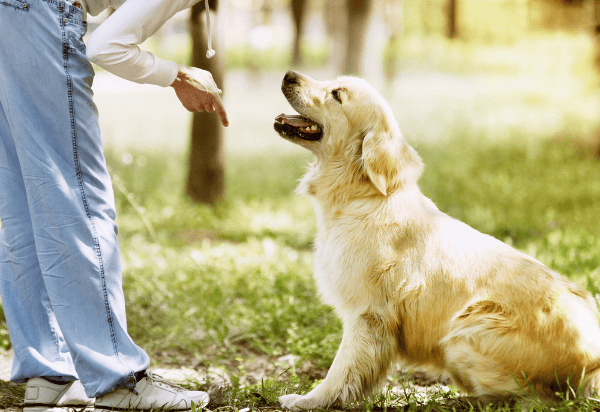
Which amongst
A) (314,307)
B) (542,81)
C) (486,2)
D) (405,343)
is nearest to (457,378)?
(405,343)

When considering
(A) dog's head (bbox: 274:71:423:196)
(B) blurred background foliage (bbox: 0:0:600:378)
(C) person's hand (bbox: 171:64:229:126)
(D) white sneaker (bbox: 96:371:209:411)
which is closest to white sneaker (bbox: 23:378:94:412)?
(D) white sneaker (bbox: 96:371:209:411)

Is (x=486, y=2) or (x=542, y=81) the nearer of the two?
(x=542, y=81)

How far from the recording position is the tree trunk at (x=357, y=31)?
11.6 m

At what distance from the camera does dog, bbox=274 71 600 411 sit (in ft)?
7.98

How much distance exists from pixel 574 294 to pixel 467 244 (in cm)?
52

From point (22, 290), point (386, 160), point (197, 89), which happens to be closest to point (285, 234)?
point (386, 160)

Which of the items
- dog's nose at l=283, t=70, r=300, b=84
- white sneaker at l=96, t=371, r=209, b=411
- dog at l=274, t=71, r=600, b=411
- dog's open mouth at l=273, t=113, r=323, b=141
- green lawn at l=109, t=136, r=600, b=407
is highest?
dog's nose at l=283, t=70, r=300, b=84

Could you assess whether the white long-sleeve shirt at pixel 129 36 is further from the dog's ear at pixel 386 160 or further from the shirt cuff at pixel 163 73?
the dog's ear at pixel 386 160

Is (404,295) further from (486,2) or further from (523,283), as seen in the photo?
(486,2)

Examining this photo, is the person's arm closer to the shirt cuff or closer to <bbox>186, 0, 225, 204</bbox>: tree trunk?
the shirt cuff

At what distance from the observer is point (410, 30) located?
47.9 feet

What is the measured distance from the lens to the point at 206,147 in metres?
7.25

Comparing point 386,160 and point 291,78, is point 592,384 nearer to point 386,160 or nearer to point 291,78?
point 386,160

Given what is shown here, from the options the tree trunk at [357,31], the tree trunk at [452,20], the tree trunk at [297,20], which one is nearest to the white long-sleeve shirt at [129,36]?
the tree trunk at [357,31]
